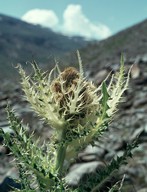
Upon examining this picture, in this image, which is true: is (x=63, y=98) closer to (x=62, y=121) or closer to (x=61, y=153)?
(x=62, y=121)

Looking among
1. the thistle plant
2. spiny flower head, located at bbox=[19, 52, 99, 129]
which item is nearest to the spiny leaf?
the thistle plant

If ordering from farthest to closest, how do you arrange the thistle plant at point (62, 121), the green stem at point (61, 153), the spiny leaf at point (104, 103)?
the green stem at point (61, 153)
the thistle plant at point (62, 121)
the spiny leaf at point (104, 103)

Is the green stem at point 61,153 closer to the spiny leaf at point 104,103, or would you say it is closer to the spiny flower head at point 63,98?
the spiny flower head at point 63,98

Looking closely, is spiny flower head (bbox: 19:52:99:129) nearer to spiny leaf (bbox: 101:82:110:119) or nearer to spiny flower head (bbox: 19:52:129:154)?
spiny flower head (bbox: 19:52:129:154)

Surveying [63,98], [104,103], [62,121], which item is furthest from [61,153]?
[104,103]

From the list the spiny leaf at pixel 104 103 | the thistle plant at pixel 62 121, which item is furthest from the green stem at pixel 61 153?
the spiny leaf at pixel 104 103

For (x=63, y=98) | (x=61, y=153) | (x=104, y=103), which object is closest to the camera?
(x=104, y=103)

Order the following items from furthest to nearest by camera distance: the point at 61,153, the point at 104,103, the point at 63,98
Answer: the point at 61,153 → the point at 63,98 → the point at 104,103

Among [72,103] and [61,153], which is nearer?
[72,103]
